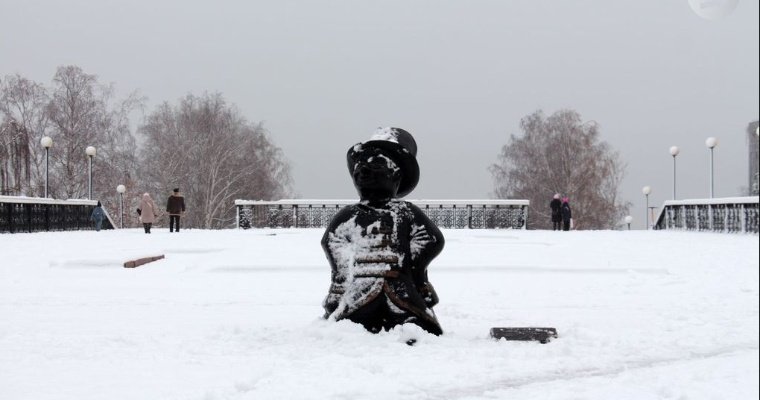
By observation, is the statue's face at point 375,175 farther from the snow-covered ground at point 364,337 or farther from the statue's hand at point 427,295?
the snow-covered ground at point 364,337

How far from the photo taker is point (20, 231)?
66.7ft

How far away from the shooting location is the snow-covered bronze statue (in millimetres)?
4684

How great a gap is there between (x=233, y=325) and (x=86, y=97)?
3561 centimetres

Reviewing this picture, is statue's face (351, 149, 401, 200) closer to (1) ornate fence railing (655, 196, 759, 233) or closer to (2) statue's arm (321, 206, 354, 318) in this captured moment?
(2) statue's arm (321, 206, 354, 318)

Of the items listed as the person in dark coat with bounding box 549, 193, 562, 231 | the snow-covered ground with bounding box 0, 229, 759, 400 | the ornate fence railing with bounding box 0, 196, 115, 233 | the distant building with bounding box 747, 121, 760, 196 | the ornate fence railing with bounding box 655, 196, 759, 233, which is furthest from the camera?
the person in dark coat with bounding box 549, 193, 562, 231

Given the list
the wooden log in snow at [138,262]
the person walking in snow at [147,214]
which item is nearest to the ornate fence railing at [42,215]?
the person walking in snow at [147,214]

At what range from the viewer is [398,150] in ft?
16.4

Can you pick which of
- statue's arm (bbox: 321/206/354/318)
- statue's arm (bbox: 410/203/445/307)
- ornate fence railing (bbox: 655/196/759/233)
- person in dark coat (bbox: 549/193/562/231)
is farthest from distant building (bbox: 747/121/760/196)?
person in dark coat (bbox: 549/193/562/231)

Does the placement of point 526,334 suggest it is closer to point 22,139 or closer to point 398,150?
point 398,150

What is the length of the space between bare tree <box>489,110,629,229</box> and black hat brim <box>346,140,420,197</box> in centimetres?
3735

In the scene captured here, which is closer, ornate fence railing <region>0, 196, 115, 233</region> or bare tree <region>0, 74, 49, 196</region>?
ornate fence railing <region>0, 196, 115, 233</region>

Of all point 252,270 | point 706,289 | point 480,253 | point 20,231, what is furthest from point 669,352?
point 20,231

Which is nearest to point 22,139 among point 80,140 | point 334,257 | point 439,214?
point 80,140

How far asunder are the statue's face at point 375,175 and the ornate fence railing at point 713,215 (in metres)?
14.2
